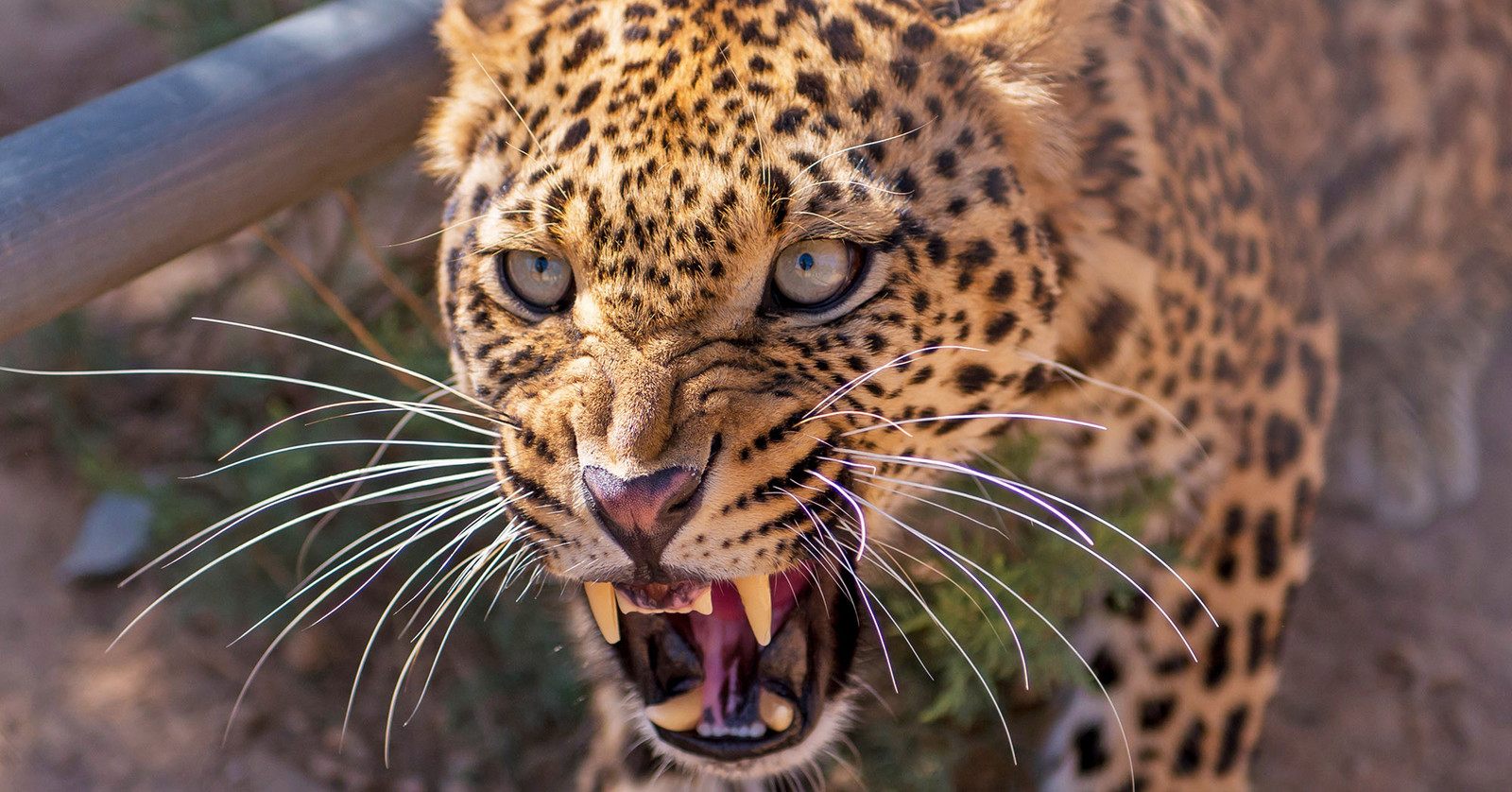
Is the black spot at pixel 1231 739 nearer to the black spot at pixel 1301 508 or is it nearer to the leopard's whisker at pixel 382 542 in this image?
the black spot at pixel 1301 508

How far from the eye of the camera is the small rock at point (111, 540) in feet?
14.0

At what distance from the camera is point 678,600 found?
2.35 metres

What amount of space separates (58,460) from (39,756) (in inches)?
47.0

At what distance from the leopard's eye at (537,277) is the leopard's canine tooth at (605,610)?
0.53m

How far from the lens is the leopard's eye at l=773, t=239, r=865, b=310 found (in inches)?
87.7

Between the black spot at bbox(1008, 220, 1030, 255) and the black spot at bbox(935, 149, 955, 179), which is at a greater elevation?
the black spot at bbox(935, 149, 955, 179)

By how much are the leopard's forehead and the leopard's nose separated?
26 cm

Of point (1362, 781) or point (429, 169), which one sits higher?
point (429, 169)

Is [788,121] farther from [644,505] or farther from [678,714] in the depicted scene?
[678,714]

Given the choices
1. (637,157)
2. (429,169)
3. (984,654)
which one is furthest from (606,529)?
(984,654)

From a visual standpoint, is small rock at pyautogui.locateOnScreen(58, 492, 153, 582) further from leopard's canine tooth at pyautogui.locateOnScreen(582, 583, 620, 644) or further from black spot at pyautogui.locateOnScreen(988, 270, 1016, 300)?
black spot at pyautogui.locateOnScreen(988, 270, 1016, 300)

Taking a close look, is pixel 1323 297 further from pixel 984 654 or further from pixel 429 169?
pixel 429 169

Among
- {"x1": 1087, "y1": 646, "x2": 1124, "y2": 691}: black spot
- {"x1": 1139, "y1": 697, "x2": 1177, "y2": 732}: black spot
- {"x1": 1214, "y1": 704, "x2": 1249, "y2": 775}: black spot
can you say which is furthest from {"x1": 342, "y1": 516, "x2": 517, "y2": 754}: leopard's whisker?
{"x1": 1214, "y1": 704, "x2": 1249, "y2": 775}: black spot

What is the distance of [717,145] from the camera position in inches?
Answer: 85.3
